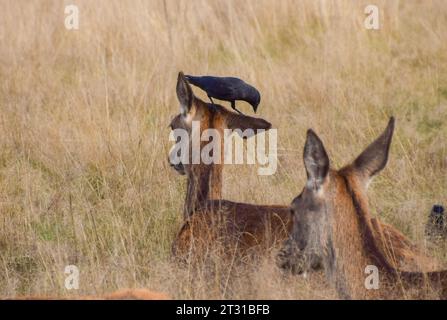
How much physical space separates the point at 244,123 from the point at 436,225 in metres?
1.27

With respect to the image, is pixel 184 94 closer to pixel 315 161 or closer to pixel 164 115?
pixel 315 161

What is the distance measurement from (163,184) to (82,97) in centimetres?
227

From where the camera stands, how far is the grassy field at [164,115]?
20.5 feet

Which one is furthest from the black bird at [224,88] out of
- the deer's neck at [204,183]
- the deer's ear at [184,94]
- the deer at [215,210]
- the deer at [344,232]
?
the deer at [344,232]

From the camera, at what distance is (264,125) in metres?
6.04

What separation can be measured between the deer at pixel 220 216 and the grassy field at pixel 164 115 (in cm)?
21

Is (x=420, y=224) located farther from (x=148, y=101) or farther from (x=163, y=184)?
(x=148, y=101)

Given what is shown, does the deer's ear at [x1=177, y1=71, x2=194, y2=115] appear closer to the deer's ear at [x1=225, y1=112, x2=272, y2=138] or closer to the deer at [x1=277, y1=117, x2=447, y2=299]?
the deer's ear at [x1=225, y1=112, x2=272, y2=138]

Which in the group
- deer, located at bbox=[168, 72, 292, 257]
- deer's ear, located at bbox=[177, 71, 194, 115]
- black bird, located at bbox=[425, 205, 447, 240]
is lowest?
black bird, located at bbox=[425, 205, 447, 240]

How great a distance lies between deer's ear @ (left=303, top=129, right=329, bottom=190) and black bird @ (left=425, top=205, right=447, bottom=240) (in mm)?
1811

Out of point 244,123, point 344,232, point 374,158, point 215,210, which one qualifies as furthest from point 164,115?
point 344,232

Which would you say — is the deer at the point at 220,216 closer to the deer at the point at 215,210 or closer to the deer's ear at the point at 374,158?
the deer at the point at 215,210

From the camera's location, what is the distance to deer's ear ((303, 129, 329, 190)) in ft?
14.4

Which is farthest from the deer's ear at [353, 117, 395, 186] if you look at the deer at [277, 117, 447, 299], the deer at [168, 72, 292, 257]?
the deer at [168, 72, 292, 257]
